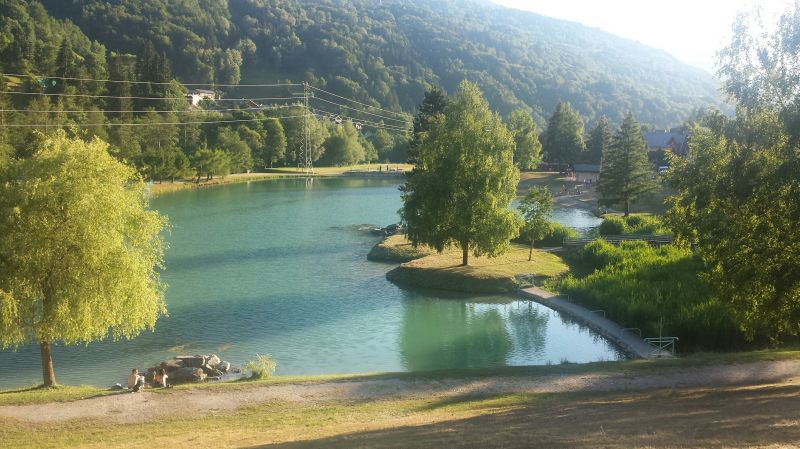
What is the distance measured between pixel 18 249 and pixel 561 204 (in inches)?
2596

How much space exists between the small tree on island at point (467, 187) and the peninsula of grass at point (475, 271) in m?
1.17

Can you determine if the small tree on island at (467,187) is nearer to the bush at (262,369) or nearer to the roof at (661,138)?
the bush at (262,369)

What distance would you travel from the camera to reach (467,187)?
39.8 meters

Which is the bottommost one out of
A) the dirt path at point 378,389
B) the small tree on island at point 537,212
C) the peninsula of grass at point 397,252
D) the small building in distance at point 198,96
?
the dirt path at point 378,389

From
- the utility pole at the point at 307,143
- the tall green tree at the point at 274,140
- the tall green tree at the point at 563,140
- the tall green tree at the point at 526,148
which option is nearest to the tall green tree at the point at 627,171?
the tall green tree at the point at 526,148

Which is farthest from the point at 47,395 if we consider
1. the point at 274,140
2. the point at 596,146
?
the point at 596,146

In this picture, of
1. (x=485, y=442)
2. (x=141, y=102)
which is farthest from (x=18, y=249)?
(x=141, y=102)

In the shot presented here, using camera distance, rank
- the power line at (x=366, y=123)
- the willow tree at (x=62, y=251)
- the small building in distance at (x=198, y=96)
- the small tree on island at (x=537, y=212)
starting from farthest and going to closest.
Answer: the power line at (x=366, y=123), the small building in distance at (x=198, y=96), the small tree on island at (x=537, y=212), the willow tree at (x=62, y=251)

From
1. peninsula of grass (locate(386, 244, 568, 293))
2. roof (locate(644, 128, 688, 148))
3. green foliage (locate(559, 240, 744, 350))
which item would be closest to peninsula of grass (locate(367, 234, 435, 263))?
peninsula of grass (locate(386, 244, 568, 293))

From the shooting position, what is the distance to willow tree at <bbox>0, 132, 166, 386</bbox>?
65.2ft

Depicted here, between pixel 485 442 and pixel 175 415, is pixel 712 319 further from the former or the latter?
pixel 175 415

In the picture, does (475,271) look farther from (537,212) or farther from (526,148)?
(526,148)

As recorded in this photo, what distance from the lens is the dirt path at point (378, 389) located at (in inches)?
702

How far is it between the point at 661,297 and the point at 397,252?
807 inches
